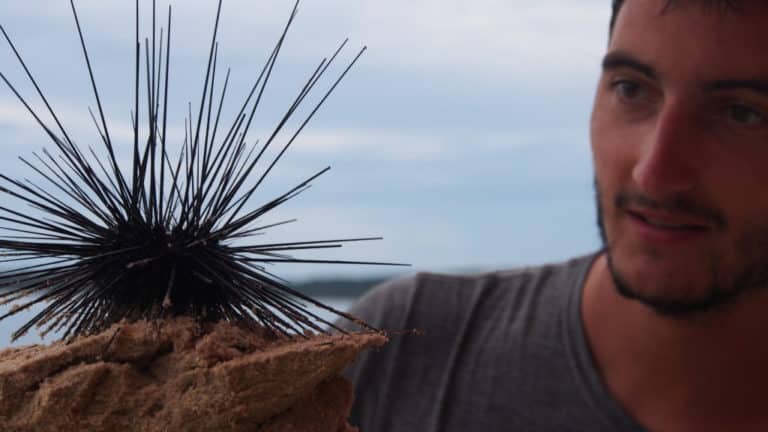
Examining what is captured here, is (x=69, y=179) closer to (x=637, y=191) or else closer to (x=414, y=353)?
(x=637, y=191)

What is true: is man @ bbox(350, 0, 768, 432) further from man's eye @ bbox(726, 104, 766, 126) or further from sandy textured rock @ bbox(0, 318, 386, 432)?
sandy textured rock @ bbox(0, 318, 386, 432)

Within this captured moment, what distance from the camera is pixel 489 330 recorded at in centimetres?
235

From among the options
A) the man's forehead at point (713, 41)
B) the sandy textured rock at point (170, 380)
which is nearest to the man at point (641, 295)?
the man's forehead at point (713, 41)

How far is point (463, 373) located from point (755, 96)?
1.13 meters

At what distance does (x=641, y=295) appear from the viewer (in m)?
1.79

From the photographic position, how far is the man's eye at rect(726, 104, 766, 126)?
62.5 inches

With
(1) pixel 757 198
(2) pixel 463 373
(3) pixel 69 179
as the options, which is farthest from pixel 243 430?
(2) pixel 463 373

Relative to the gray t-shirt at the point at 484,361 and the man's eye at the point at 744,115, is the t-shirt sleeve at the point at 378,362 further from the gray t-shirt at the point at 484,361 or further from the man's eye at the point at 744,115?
the man's eye at the point at 744,115

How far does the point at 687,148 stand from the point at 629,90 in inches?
8.5

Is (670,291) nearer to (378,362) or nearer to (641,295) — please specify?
(641,295)

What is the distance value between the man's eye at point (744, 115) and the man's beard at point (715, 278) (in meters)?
0.20

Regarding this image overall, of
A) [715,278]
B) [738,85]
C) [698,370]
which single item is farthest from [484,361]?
[738,85]

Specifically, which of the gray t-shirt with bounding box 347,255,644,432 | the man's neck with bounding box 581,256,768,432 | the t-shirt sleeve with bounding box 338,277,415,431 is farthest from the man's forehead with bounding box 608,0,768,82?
the t-shirt sleeve with bounding box 338,277,415,431

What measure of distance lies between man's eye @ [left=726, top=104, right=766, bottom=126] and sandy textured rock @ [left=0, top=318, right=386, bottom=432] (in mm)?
1054
